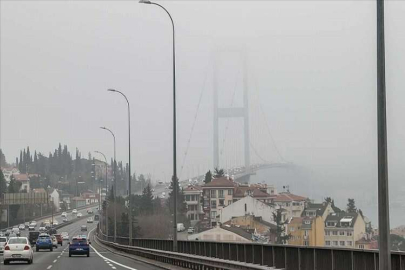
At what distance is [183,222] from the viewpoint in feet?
285

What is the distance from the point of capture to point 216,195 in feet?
282

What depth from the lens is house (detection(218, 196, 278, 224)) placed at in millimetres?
72750

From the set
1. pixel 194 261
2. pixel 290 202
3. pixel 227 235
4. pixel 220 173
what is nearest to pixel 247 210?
pixel 290 202

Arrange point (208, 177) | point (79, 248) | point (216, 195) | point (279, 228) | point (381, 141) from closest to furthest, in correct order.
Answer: point (381, 141) → point (79, 248) → point (279, 228) → point (216, 195) → point (208, 177)

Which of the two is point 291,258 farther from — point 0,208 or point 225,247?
point 0,208

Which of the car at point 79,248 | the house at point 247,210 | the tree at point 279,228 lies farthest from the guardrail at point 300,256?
the house at point 247,210

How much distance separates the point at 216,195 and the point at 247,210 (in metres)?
13.7

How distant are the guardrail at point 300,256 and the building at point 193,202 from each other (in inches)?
1985

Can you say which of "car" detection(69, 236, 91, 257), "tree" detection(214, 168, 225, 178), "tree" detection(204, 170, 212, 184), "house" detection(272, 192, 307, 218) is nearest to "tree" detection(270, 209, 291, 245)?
"house" detection(272, 192, 307, 218)

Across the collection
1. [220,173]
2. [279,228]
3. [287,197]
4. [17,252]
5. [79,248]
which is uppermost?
[220,173]

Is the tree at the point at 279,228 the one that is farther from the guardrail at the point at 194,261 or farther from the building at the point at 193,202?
the guardrail at the point at 194,261

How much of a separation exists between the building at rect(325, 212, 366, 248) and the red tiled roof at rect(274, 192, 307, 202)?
27.6 m

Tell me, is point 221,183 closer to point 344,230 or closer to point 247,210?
point 247,210

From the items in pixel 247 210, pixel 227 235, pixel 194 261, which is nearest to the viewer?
pixel 194 261
